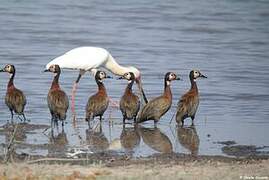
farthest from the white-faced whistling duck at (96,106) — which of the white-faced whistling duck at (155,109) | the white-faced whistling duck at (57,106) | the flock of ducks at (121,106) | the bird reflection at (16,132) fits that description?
the bird reflection at (16,132)

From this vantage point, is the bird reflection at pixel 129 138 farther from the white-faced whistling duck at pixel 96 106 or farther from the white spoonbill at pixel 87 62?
the white spoonbill at pixel 87 62

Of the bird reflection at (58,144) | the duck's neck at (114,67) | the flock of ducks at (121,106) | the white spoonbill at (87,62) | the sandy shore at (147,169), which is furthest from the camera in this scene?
the duck's neck at (114,67)

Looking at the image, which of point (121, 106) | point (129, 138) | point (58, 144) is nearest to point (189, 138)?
point (129, 138)

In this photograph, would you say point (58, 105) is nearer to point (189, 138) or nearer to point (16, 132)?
point (16, 132)

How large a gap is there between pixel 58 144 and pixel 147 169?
250cm

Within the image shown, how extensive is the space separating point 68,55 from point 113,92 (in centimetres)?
131

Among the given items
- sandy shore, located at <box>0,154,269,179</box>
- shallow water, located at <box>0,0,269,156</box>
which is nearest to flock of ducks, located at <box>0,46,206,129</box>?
shallow water, located at <box>0,0,269,156</box>

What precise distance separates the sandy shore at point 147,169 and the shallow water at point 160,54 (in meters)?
1.06

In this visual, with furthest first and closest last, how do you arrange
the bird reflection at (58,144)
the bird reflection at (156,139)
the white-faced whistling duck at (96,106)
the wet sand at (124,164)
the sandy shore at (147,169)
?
1. the white-faced whistling duck at (96,106)
2. the bird reflection at (156,139)
3. the bird reflection at (58,144)
4. the wet sand at (124,164)
5. the sandy shore at (147,169)

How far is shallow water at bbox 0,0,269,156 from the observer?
50.3ft

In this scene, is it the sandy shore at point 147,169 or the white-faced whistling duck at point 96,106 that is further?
the white-faced whistling duck at point 96,106

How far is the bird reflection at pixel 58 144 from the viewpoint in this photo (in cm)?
1310

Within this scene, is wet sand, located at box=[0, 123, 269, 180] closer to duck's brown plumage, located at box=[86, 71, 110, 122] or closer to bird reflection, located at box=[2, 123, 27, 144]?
bird reflection, located at box=[2, 123, 27, 144]

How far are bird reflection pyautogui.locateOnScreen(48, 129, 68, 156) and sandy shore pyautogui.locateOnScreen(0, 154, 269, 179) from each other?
975mm
